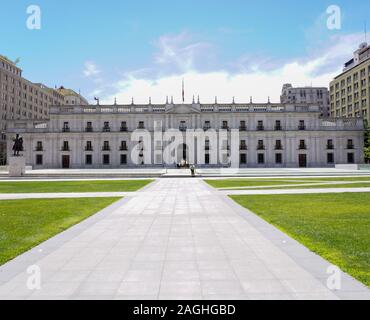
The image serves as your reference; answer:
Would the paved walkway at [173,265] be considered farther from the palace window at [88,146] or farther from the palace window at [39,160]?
the palace window at [39,160]

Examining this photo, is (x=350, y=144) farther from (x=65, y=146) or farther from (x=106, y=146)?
(x=65, y=146)

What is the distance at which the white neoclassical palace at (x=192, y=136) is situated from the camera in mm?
67500

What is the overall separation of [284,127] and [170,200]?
5523 cm

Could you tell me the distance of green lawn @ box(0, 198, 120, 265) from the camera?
789cm

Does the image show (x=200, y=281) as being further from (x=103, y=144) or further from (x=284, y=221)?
(x=103, y=144)

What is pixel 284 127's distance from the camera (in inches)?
2662

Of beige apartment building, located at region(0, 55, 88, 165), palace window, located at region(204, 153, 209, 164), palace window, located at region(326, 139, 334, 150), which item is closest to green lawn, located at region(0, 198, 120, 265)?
palace window, located at region(204, 153, 209, 164)

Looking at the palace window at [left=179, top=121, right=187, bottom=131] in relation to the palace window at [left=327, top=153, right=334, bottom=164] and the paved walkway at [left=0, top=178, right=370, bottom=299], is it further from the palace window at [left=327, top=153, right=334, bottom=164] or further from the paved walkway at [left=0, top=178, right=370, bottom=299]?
the paved walkway at [left=0, top=178, right=370, bottom=299]

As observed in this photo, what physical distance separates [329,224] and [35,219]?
27.7 feet

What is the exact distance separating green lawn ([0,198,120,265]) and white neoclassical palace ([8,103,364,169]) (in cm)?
5199

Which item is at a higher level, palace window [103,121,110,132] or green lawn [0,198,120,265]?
palace window [103,121,110,132]

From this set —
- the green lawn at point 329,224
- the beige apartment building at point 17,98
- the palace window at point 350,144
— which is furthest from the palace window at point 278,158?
the green lawn at point 329,224

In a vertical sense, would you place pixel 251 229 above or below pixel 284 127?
below
